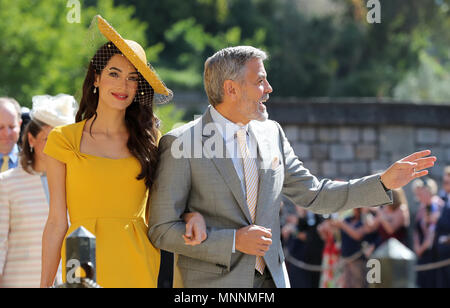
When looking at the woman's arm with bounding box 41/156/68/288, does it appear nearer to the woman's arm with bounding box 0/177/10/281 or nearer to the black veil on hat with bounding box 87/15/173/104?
the black veil on hat with bounding box 87/15/173/104

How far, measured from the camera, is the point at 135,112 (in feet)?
14.2

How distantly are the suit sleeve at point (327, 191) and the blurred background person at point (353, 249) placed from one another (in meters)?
6.32

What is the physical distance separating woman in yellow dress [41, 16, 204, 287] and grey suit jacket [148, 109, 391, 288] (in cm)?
10

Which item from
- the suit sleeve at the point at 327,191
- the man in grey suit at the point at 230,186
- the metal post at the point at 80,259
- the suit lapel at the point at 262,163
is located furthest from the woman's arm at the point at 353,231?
the metal post at the point at 80,259

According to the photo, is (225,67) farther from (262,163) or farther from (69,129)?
(69,129)

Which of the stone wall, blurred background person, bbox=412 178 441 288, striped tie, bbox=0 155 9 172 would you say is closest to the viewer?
striped tie, bbox=0 155 9 172

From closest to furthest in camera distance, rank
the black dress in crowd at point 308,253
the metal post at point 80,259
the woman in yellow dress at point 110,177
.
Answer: the metal post at point 80,259, the woman in yellow dress at point 110,177, the black dress in crowd at point 308,253

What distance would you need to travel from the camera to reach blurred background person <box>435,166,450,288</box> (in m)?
10.0

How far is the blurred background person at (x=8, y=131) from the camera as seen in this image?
579 cm

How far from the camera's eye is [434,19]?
3869 cm

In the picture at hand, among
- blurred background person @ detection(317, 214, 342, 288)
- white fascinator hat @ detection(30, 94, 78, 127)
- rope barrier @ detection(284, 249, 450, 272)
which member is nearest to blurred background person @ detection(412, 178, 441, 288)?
rope barrier @ detection(284, 249, 450, 272)

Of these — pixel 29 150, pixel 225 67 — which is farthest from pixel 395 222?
pixel 225 67

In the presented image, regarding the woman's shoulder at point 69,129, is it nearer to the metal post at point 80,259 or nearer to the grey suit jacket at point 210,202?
the grey suit jacket at point 210,202

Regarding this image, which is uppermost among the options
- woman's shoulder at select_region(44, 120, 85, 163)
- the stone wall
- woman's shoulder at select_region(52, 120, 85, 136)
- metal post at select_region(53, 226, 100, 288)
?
the stone wall
